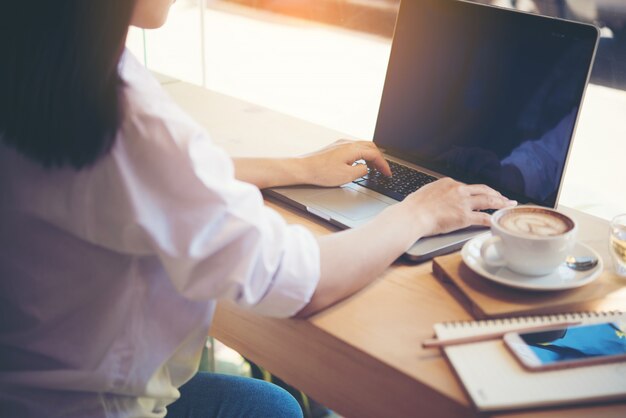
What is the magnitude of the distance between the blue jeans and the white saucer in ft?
1.27

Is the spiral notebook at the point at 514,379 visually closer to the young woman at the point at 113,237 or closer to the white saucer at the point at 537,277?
the white saucer at the point at 537,277

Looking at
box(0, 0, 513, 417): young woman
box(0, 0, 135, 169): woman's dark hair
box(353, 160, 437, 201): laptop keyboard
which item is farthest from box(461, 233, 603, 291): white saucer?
box(0, 0, 135, 169): woman's dark hair

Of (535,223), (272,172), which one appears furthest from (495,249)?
(272,172)

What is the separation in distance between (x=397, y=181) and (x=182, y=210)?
591 millimetres

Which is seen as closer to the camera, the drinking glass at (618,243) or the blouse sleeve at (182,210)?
the blouse sleeve at (182,210)

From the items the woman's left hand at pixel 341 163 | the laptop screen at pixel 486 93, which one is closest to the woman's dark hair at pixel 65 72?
the woman's left hand at pixel 341 163

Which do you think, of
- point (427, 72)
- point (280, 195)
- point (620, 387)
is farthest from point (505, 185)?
point (620, 387)

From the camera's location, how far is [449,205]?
1018 mm

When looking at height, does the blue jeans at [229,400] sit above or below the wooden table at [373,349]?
below

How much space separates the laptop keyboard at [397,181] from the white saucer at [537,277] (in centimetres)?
25

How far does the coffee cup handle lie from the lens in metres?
0.91

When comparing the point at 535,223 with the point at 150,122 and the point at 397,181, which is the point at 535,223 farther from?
the point at 150,122

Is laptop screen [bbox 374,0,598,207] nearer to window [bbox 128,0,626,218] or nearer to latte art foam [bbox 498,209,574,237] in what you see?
latte art foam [bbox 498,209,574,237]

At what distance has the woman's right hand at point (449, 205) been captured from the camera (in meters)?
0.99
